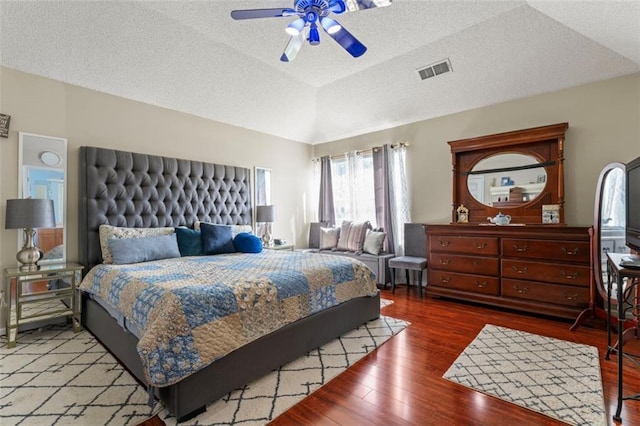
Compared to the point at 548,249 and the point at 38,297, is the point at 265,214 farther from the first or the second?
the point at 548,249

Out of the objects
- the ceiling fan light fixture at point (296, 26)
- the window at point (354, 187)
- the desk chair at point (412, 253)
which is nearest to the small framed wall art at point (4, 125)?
the ceiling fan light fixture at point (296, 26)

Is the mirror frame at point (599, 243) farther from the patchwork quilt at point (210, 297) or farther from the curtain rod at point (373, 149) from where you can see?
the curtain rod at point (373, 149)

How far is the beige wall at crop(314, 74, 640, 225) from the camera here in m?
3.30

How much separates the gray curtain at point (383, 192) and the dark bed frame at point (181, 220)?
182 centimetres

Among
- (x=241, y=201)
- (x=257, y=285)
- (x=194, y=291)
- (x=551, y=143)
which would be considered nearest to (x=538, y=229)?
(x=551, y=143)

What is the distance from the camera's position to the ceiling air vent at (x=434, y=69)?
3.74 metres

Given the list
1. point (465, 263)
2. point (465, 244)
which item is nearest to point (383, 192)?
point (465, 244)

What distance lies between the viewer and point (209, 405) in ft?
6.20

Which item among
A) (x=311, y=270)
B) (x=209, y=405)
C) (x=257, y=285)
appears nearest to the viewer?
(x=209, y=405)

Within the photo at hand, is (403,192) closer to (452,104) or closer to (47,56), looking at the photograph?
(452,104)

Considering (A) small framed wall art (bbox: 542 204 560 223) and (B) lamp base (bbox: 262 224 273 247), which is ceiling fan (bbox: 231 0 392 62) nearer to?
(A) small framed wall art (bbox: 542 204 560 223)

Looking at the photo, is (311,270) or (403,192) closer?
(311,270)

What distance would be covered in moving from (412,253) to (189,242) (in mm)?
3133

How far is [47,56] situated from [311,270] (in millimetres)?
3260
